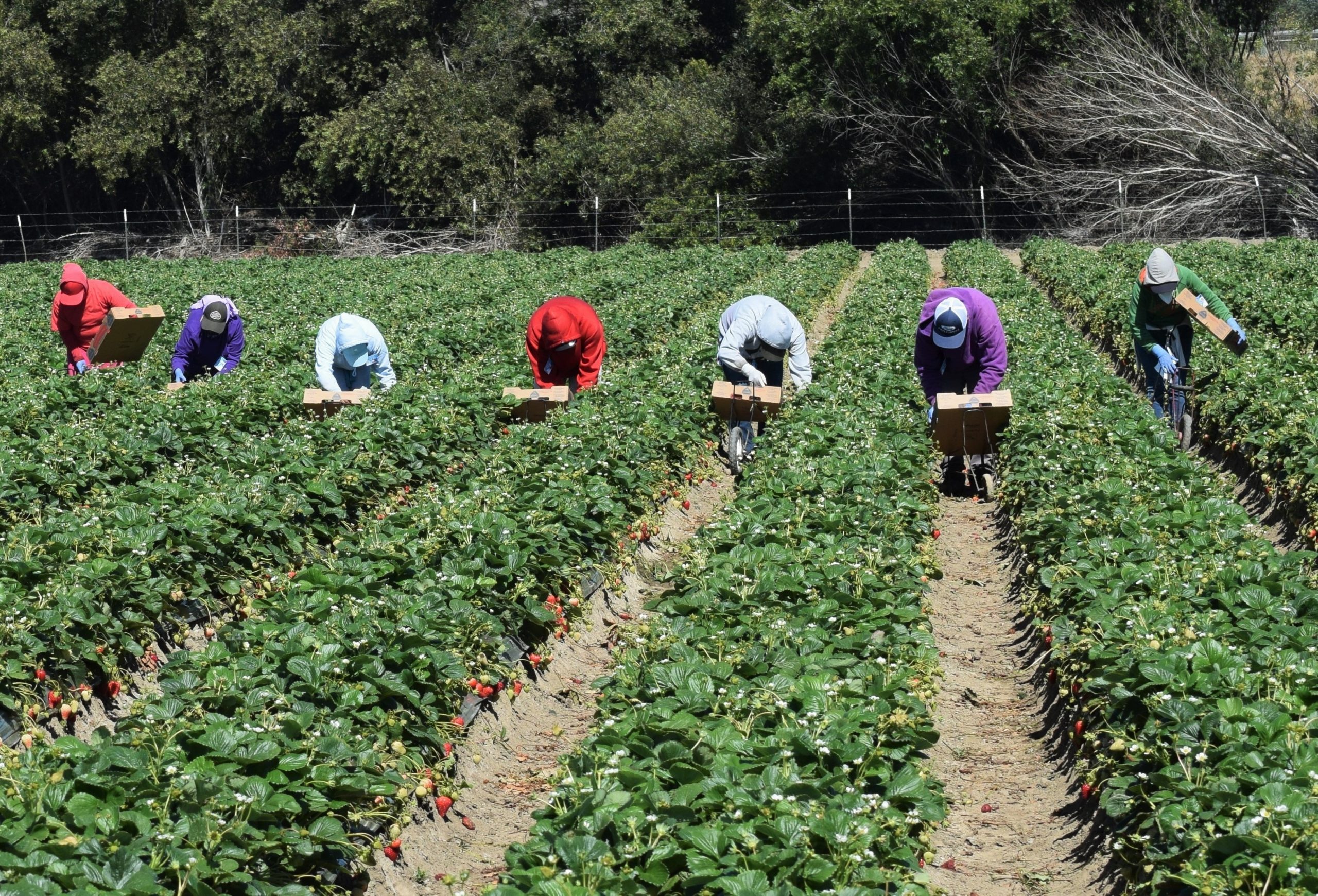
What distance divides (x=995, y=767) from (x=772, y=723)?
5.19ft

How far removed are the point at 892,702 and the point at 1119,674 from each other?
3.02ft

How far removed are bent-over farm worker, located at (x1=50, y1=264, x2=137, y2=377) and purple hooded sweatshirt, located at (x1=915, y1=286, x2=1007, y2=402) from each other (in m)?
7.54

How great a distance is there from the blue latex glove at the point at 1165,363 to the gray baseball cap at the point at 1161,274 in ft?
1.74

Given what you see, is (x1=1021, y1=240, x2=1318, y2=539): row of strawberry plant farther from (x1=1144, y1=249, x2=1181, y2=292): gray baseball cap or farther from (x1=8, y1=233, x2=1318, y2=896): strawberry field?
(x1=1144, y1=249, x2=1181, y2=292): gray baseball cap

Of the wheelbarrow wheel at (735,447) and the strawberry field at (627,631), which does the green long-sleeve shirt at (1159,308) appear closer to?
the strawberry field at (627,631)

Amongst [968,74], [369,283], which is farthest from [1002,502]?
[968,74]

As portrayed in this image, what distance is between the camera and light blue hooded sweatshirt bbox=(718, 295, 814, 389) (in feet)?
32.9

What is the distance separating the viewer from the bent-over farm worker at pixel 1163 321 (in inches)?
381

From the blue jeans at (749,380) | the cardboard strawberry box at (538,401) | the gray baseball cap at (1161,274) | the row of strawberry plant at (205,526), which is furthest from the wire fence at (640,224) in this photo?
the row of strawberry plant at (205,526)

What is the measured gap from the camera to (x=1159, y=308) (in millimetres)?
10047

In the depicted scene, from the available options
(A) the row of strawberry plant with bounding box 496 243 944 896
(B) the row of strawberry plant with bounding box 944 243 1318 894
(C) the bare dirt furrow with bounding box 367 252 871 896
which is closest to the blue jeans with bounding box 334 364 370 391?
(C) the bare dirt furrow with bounding box 367 252 871 896

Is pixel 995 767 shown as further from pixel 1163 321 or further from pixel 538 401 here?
pixel 1163 321

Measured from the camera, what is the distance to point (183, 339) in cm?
1155

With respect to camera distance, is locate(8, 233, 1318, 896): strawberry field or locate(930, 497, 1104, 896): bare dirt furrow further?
locate(930, 497, 1104, 896): bare dirt furrow
